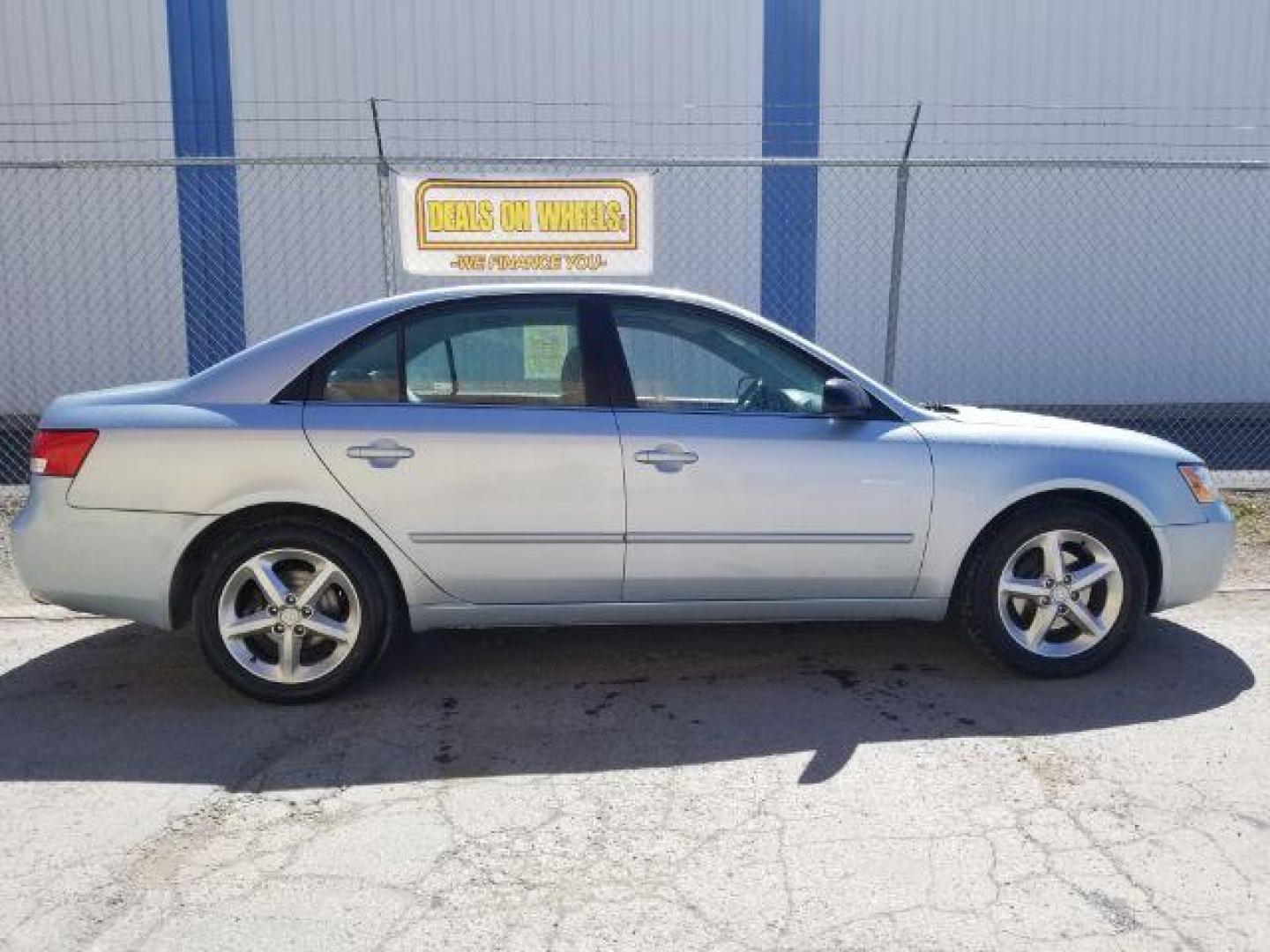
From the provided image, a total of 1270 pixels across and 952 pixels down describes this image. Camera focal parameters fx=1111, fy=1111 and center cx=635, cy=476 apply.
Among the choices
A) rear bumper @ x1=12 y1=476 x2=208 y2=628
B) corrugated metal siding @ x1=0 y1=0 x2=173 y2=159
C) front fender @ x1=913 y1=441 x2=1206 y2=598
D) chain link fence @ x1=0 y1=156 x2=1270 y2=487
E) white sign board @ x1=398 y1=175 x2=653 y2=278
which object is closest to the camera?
rear bumper @ x1=12 y1=476 x2=208 y2=628

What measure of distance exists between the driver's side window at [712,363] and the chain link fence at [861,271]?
248 inches

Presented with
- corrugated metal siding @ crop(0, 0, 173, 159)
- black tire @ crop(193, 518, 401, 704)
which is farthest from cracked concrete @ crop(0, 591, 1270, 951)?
corrugated metal siding @ crop(0, 0, 173, 159)

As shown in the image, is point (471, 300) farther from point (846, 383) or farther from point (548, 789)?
point (548, 789)

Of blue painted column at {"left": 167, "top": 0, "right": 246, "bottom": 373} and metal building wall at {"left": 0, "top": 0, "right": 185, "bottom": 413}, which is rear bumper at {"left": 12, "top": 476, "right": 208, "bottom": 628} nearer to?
blue painted column at {"left": 167, "top": 0, "right": 246, "bottom": 373}

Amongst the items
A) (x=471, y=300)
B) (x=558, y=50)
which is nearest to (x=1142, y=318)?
(x=558, y=50)

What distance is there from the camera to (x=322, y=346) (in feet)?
13.7

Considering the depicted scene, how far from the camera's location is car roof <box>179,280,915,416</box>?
4129 millimetres

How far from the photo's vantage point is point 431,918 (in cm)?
277

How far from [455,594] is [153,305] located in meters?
8.07

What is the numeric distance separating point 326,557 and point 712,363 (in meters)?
1.67

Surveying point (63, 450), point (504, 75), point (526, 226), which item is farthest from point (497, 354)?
point (504, 75)

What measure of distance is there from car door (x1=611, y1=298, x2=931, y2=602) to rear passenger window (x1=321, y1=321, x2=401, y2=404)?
86 cm

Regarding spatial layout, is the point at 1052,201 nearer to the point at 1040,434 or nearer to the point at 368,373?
the point at 1040,434

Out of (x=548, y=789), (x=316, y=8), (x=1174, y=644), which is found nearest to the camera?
(x=548, y=789)
